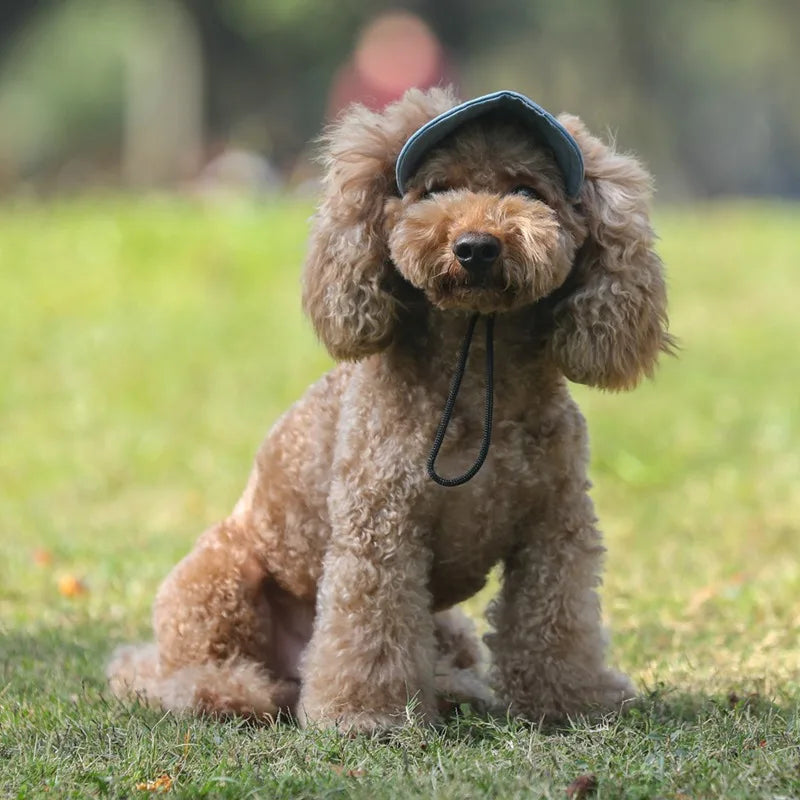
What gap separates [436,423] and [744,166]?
3168 centimetres

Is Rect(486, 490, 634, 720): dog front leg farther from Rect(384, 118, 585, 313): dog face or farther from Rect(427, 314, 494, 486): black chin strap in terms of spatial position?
Rect(384, 118, 585, 313): dog face

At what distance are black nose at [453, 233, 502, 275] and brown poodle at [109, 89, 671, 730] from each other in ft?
0.36

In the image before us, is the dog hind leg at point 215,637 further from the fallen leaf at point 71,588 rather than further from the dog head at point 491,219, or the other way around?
the fallen leaf at point 71,588

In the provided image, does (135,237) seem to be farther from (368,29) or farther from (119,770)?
(368,29)

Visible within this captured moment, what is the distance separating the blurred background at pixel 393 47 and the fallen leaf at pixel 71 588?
20805 millimetres

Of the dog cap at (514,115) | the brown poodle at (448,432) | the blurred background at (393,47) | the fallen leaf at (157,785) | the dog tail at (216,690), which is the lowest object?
the fallen leaf at (157,785)

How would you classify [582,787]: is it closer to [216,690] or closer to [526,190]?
[216,690]

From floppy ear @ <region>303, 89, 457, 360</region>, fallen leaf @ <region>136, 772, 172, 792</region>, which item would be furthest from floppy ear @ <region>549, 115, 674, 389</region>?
fallen leaf @ <region>136, 772, 172, 792</region>

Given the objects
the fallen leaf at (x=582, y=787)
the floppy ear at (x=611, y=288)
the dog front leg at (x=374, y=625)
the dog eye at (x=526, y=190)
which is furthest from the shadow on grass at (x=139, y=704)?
the dog eye at (x=526, y=190)

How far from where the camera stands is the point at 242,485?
781cm

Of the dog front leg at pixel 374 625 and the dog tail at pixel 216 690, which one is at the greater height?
the dog front leg at pixel 374 625

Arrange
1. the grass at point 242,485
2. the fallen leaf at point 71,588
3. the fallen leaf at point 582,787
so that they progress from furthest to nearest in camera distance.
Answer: the fallen leaf at point 71,588, the grass at point 242,485, the fallen leaf at point 582,787

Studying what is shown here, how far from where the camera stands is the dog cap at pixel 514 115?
347 centimetres

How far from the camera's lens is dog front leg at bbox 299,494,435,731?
3664 millimetres
